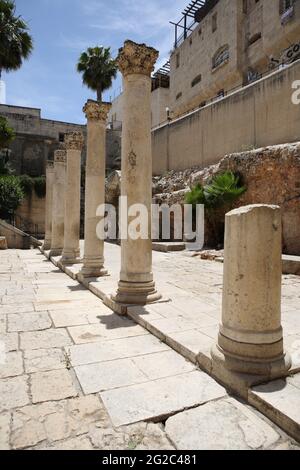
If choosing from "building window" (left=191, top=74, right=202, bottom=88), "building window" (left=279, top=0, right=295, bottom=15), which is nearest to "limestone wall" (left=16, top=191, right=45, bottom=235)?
"building window" (left=191, top=74, right=202, bottom=88)

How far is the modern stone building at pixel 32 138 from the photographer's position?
1242 inches

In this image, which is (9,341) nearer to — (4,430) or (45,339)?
(45,339)

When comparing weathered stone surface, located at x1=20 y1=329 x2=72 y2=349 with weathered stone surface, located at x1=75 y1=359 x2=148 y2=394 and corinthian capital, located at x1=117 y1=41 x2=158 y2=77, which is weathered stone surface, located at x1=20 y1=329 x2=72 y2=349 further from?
corinthian capital, located at x1=117 y1=41 x2=158 y2=77

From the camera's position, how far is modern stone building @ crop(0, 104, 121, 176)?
31547 millimetres

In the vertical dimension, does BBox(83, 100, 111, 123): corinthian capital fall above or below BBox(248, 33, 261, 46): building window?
below

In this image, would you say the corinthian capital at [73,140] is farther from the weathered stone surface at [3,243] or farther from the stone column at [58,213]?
the weathered stone surface at [3,243]

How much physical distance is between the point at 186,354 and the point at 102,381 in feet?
3.19

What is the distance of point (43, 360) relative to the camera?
11.4 feet

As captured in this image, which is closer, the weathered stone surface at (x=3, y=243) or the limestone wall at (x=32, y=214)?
the weathered stone surface at (x=3, y=243)

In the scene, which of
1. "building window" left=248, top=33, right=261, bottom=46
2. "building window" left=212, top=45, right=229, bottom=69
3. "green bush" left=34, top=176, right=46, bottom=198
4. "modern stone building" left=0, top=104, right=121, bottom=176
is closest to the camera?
"building window" left=248, top=33, right=261, bottom=46

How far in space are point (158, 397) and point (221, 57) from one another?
3066 cm

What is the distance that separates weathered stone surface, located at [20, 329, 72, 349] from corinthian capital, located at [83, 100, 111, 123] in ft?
19.2

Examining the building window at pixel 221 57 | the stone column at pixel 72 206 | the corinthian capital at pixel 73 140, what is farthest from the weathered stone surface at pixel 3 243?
the building window at pixel 221 57

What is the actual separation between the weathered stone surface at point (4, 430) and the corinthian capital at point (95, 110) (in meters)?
7.32
